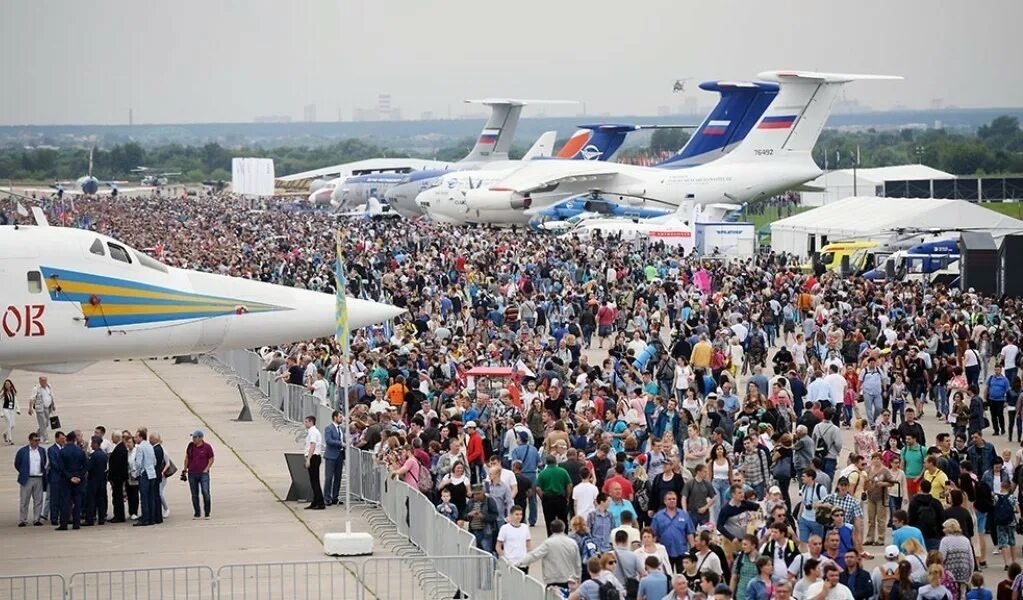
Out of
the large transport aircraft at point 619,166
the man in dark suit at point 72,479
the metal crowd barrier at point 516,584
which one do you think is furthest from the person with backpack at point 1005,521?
the large transport aircraft at point 619,166

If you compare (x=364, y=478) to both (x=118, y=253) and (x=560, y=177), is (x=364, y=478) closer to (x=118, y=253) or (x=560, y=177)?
→ (x=118, y=253)

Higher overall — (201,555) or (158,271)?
(158,271)

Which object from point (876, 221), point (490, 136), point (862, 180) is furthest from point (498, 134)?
point (876, 221)

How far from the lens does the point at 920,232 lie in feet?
156

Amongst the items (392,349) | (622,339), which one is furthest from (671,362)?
(392,349)

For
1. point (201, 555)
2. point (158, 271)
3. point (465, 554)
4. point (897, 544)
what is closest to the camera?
point (897, 544)

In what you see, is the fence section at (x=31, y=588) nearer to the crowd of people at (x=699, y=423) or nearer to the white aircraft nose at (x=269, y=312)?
the crowd of people at (x=699, y=423)

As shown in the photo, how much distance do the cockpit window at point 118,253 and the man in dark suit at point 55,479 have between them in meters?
2.00

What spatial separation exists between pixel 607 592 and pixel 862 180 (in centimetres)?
8208

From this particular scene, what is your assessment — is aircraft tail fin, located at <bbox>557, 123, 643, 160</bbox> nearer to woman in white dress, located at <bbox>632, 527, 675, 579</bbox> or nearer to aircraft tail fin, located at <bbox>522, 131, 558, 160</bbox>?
aircraft tail fin, located at <bbox>522, 131, 558, 160</bbox>

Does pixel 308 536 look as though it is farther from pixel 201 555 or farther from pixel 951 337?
pixel 951 337

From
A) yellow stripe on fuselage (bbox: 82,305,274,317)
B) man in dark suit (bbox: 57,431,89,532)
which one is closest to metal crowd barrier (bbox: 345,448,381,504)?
yellow stripe on fuselage (bbox: 82,305,274,317)

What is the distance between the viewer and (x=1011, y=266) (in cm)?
3706

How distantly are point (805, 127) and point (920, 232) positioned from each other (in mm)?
23907
